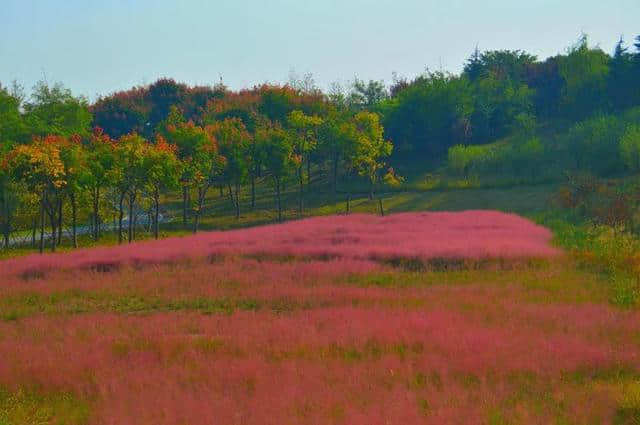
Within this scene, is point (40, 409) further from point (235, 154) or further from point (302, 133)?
point (302, 133)

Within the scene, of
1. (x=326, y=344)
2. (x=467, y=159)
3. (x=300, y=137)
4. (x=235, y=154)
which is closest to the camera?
(x=326, y=344)

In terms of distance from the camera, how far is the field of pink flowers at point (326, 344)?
9117 millimetres

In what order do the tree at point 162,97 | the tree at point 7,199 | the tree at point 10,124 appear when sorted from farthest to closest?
the tree at point 162,97
the tree at point 10,124
the tree at point 7,199

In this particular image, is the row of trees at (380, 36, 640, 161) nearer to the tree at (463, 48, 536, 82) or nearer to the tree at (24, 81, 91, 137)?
the tree at (463, 48, 536, 82)

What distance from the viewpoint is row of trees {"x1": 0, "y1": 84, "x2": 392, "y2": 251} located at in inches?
1575

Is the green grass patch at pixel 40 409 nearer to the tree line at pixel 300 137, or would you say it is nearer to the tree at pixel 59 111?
the tree line at pixel 300 137

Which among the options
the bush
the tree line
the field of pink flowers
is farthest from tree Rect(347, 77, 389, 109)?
the field of pink flowers

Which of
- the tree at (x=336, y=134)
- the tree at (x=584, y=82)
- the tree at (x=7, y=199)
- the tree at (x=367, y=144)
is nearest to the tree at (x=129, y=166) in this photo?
the tree at (x=7, y=199)

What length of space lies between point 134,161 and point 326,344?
3166cm

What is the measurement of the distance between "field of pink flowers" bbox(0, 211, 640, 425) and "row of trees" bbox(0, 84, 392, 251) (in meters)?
17.5

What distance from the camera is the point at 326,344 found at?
1245 centimetres

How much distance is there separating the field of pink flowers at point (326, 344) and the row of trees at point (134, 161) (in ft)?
57.3

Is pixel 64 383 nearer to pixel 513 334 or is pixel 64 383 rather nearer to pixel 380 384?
pixel 380 384

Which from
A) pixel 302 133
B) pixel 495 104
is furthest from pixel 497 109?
pixel 302 133
